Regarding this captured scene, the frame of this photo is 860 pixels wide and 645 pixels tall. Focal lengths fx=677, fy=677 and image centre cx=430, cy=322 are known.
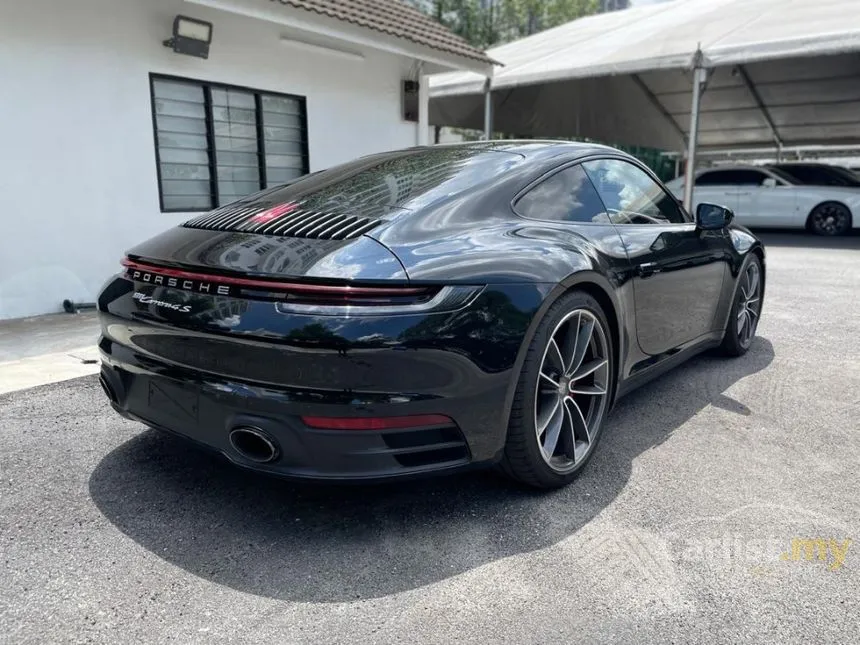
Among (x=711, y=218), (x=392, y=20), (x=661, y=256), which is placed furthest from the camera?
(x=392, y=20)

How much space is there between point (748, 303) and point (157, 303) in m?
3.95

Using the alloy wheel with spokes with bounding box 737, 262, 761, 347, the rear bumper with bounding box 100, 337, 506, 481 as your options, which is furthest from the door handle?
the alloy wheel with spokes with bounding box 737, 262, 761, 347

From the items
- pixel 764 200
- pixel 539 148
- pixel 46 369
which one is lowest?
pixel 46 369

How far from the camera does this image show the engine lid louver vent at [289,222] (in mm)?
2373

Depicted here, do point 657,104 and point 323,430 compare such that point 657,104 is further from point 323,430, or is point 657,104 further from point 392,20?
point 323,430

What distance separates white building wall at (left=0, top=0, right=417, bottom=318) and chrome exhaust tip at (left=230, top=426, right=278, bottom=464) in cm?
457

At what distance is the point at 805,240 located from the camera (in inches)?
512

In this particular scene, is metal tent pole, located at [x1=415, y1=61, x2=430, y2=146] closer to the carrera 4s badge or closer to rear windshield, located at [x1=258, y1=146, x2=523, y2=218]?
rear windshield, located at [x1=258, y1=146, x2=523, y2=218]

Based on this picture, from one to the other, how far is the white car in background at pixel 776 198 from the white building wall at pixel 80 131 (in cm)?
1023

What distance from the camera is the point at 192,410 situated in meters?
2.31

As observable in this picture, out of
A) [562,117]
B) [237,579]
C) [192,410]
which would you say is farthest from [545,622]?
[562,117]

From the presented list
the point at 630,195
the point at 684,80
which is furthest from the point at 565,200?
the point at 684,80

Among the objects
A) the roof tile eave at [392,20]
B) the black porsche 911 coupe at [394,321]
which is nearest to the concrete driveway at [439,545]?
the black porsche 911 coupe at [394,321]

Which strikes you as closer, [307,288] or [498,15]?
[307,288]
